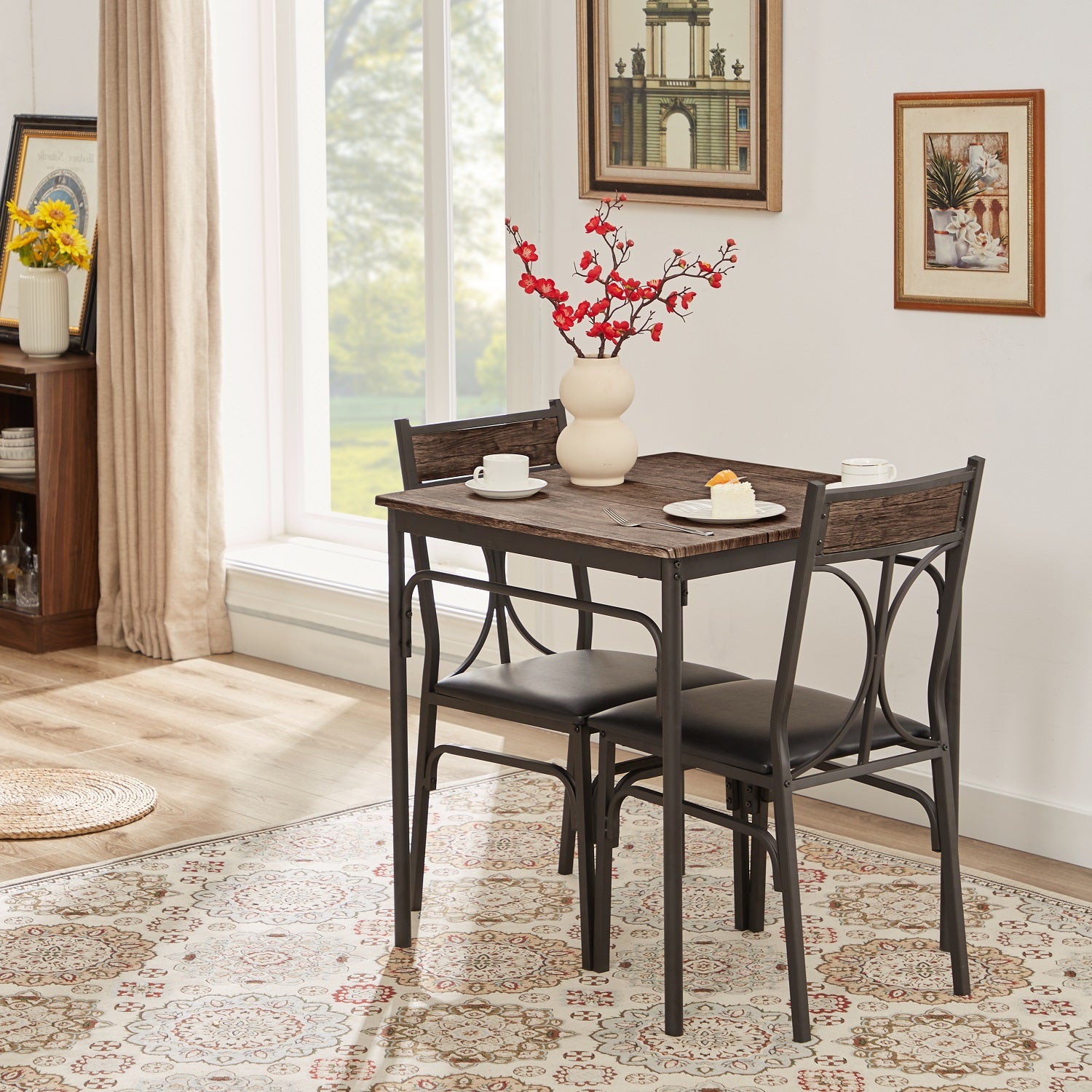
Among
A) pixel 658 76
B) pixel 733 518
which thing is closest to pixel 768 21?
pixel 658 76

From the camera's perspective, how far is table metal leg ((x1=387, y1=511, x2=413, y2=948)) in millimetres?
2963

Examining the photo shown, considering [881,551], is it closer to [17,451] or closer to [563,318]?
[563,318]

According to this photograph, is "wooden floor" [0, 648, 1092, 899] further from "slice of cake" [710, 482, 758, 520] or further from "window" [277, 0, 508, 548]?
"slice of cake" [710, 482, 758, 520]

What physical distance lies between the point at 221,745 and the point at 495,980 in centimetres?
158

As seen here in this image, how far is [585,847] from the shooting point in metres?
2.89

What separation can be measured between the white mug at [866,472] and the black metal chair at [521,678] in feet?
1.56

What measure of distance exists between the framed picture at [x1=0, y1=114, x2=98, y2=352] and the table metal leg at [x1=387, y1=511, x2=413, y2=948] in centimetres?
278

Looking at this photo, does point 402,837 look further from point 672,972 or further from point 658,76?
point 658,76

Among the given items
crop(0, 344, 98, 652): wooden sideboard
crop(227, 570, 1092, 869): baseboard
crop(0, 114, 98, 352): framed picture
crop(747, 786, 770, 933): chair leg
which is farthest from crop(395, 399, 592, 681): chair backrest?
crop(0, 114, 98, 352): framed picture

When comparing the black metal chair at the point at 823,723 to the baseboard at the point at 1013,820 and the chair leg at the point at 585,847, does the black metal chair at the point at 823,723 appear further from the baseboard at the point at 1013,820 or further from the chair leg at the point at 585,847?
the baseboard at the point at 1013,820

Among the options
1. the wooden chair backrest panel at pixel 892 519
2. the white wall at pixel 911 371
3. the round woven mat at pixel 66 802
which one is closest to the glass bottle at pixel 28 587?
the round woven mat at pixel 66 802

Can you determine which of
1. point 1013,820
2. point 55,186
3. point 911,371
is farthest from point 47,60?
point 1013,820

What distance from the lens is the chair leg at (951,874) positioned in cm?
278

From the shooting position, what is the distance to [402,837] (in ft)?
9.98
